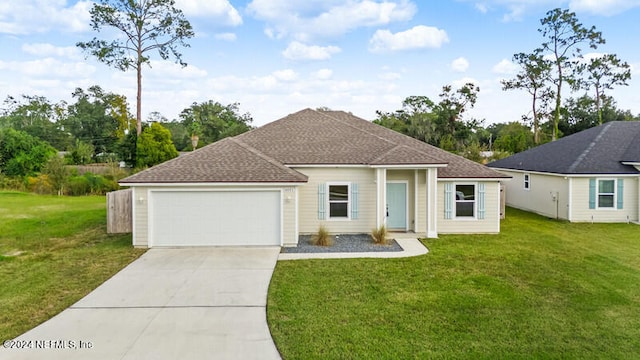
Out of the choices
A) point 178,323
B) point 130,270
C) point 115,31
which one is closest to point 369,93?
point 115,31

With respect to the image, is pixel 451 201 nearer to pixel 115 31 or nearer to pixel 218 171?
pixel 218 171

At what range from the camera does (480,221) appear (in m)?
14.1

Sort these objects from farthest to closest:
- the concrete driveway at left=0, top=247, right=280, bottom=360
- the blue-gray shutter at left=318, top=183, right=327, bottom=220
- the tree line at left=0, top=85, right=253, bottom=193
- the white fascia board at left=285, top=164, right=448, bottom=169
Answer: the tree line at left=0, top=85, right=253, bottom=193
the blue-gray shutter at left=318, top=183, right=327, bottom=220
the white fascia board at left=285, top=164, right=448, bottom=169
the concrete driveway at left=0, top=247, right=280, bottom=360

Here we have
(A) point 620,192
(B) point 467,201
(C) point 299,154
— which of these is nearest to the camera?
(B) point 467,201

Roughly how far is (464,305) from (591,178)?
43.6ft

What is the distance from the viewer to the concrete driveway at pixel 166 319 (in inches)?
214

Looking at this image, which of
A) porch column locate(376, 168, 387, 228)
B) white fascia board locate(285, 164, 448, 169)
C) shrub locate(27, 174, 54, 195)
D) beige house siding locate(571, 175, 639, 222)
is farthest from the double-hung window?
shrub locate(27, 174, 54, 195)

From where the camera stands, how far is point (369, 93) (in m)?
30.5

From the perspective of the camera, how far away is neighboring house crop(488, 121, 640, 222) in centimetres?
1634

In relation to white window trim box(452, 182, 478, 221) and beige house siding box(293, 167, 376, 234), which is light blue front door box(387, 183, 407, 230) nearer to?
beige house siding box(293, 167, 376, 234)

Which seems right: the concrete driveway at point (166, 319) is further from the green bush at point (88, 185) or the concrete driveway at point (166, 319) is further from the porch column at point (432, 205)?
the green bush at point (88, 185)

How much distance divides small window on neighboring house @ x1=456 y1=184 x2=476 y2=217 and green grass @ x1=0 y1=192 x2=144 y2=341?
11.2 meters

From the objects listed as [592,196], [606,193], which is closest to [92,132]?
[592,196]

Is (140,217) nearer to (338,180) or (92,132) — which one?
(338,180)
